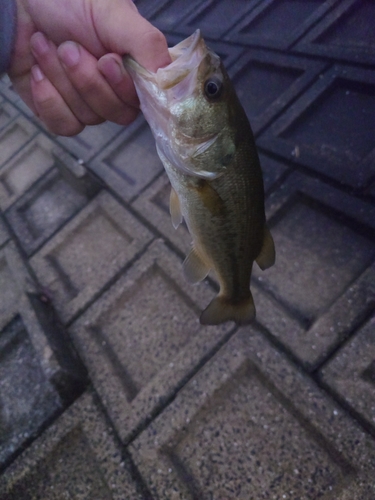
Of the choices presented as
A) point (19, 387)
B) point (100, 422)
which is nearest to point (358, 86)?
point (100, 422)

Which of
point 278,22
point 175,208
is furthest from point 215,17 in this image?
point 175,208

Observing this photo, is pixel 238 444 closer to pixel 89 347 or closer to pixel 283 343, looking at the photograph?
pixel 283 343

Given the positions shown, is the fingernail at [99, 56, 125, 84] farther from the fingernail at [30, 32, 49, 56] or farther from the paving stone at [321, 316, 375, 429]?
the paving stone at [321, 316, 375, 429]

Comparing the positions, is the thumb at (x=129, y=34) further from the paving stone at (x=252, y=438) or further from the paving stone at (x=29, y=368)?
the paving stone at (x=29, y=368)

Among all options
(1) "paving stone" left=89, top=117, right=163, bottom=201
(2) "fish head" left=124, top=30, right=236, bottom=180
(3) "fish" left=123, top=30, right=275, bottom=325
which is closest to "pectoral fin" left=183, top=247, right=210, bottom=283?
(3) "fish" left=123, top=30, right=275, bottom=325

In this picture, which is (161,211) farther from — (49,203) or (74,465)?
(74,465)

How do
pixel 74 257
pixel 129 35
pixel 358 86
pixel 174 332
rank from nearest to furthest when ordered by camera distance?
pixel 129 35, pixel 174 332, pixel 358 86, pixel 74 257

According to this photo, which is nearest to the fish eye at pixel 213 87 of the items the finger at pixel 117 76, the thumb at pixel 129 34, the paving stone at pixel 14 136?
the thumb at pixel 129 34

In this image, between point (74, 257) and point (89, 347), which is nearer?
point (89, 347)
